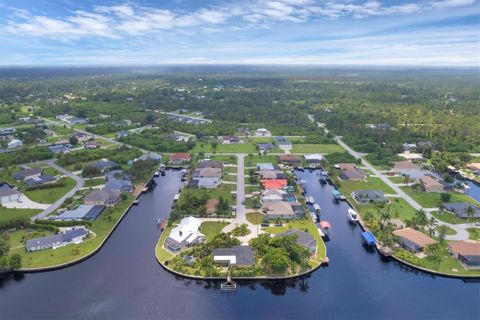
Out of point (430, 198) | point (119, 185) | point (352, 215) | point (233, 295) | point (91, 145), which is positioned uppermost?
point (119, 185)

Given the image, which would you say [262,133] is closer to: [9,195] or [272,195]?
[272,195]

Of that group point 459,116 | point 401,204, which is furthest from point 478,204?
point 459,116

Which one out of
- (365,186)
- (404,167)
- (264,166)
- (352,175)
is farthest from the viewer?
(404,167)

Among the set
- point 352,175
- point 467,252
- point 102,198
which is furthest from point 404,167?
point 102,198

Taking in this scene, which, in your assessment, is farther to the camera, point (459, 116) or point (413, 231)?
point (459, 116)

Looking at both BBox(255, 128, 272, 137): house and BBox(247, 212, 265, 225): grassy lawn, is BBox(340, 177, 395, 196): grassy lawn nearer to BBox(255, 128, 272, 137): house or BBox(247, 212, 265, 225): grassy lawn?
BBox(247, 212, 265, 225): grassy lawn

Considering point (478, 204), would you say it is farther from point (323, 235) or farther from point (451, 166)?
point (323, 235)

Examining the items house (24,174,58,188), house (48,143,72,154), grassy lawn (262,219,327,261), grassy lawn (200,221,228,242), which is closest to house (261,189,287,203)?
grassy lawn (262,219,327,261)
